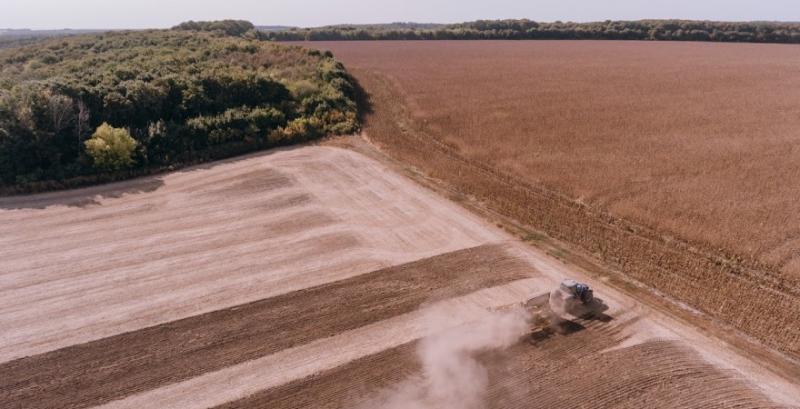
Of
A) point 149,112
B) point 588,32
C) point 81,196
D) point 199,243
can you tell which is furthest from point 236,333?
point 588,32

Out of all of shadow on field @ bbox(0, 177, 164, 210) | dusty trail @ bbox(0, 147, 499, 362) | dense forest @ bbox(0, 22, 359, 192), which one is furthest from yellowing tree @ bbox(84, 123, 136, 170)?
dusty trail @ bbox(0, 147, 499, 362)

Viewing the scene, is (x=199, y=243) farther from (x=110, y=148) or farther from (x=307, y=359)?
(x=110, y=148)

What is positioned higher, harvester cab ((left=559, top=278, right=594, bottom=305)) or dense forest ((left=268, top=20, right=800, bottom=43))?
dense forest ((left=268, top=20, right=800, bottom=43))

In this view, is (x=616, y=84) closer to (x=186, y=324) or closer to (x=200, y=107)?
(x=200, y=107)

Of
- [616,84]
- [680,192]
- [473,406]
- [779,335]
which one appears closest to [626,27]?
[616,84]

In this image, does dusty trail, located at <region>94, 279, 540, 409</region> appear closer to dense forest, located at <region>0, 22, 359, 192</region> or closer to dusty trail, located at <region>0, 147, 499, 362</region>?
dusty trail, located at <region>0, 147, 499, 362</region>
